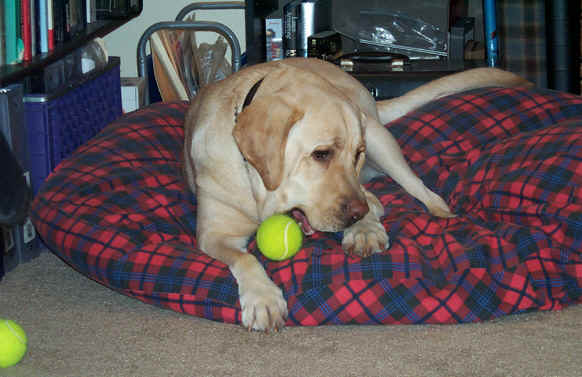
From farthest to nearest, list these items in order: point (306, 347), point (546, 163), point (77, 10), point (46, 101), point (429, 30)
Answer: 1. point (429, 30)
2. point (77, 10)
3. point (46, 101)
4. point (546, 163)
5. point (306, 347)

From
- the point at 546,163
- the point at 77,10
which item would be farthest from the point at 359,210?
the point at 77,10

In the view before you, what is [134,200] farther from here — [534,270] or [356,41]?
[356,41]

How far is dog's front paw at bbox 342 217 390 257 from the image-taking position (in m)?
2.18

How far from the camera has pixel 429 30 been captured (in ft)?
14.0

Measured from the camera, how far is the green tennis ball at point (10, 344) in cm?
183

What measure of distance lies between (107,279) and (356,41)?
2524 mm

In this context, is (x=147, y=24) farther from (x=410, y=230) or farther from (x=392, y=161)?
(x=410, y=230)

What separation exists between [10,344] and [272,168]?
30.0 inches

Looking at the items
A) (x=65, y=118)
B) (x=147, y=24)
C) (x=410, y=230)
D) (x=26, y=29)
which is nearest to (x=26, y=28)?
(x=26, y=29)

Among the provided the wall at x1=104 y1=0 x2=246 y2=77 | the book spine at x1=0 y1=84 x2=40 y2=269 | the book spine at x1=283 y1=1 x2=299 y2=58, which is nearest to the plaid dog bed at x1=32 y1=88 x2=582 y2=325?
the book spine at x1=0 y1=84 x2=40 y2=269

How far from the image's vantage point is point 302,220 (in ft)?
7.38

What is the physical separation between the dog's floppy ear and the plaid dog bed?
A: 0.89ft

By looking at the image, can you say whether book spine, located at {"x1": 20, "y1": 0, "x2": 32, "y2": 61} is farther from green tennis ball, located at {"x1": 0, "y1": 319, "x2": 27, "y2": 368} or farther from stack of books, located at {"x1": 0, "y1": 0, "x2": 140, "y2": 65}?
green tennis ball, located at {"x1": 0, "y1": 319, "x2": 27, "y2": 368}

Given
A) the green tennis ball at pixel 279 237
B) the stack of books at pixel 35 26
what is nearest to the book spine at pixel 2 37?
the stack of books at pixel 35 26
